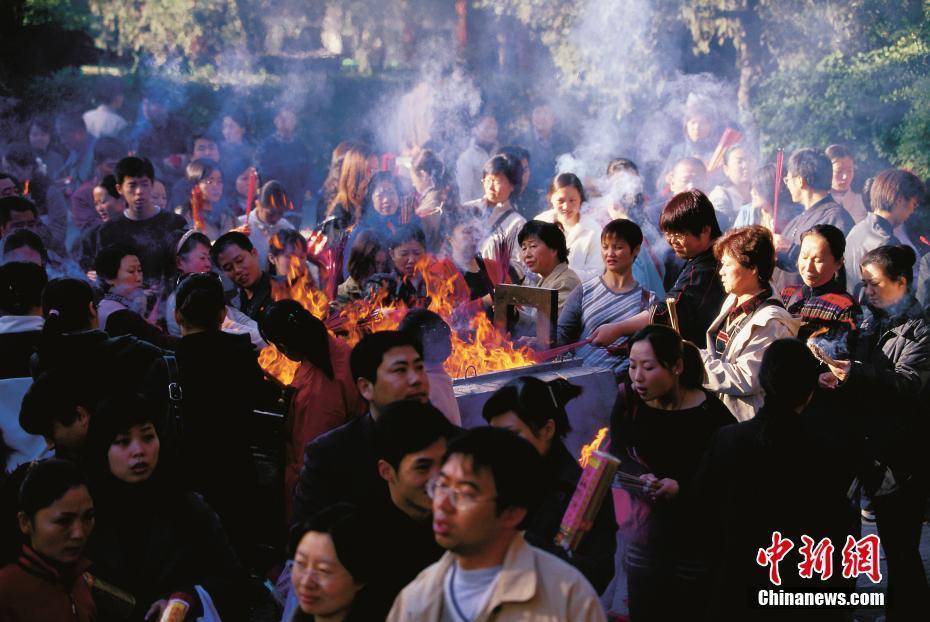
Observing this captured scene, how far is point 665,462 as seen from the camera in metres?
3.93

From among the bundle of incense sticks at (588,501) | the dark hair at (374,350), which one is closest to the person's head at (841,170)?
the dark hair at (374,350)

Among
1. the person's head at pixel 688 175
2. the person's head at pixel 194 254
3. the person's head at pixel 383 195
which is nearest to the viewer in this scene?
the person's head at pixel 194 254

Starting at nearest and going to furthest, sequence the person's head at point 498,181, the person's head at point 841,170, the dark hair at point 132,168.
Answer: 1. the dark hair at point 132,168
2. the person's head at point 498,181
3. the person's head at point 841,170

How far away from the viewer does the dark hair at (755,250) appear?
15.0ft

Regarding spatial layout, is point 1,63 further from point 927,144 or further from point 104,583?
point 104,583

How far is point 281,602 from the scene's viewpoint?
353 cm

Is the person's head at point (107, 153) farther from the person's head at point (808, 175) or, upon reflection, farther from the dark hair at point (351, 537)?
the dark hair at point (351, 537)

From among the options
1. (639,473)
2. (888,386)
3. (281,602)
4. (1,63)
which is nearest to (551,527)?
(639,473)

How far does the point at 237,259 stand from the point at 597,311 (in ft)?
6.85

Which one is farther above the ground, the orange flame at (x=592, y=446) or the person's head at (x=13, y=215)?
the person's head at (x=13, y=215)

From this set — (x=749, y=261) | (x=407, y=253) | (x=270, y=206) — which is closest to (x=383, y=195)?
(x=270, y=206)

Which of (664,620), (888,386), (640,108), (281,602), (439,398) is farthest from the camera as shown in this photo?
(640,108)

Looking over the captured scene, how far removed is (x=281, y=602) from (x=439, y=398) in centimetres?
118

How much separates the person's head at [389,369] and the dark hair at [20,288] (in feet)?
6.30
